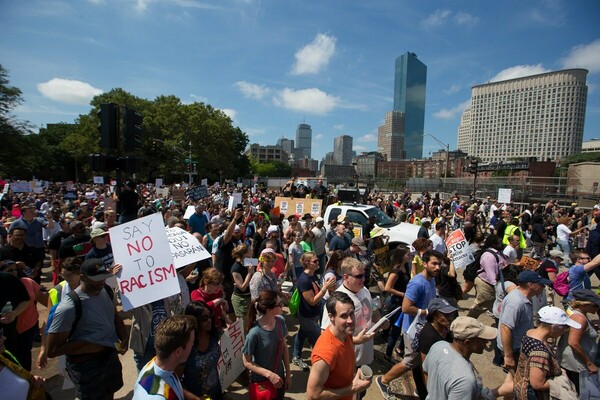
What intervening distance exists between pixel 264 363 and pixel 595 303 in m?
3.64

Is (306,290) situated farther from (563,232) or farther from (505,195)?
(505,195)

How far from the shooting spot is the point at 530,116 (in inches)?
5256

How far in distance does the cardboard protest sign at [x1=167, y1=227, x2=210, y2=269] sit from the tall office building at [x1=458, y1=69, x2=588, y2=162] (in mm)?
158004

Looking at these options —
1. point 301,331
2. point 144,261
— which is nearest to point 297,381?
point 301,331

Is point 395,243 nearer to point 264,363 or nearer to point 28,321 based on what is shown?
point 264,363

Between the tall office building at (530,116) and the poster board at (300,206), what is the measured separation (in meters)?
150

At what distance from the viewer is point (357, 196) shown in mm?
22422

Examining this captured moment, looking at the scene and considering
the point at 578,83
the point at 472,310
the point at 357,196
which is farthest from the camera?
the point at 578,83

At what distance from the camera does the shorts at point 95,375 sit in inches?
114

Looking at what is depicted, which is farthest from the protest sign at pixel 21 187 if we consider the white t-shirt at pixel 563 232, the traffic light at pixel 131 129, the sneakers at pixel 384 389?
the white t-shirt at pixel 563 232

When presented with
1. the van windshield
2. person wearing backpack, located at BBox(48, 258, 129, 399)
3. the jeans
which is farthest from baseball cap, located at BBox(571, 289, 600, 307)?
the van windshield

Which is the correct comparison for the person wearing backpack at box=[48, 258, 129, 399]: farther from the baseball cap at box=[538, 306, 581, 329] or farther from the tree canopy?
the tree canopy

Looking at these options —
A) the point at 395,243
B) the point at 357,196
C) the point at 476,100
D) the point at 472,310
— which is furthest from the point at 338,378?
the point at 476,100

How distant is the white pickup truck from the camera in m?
9.76
